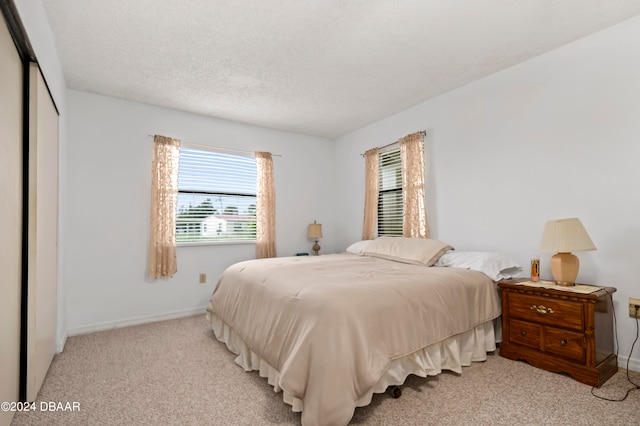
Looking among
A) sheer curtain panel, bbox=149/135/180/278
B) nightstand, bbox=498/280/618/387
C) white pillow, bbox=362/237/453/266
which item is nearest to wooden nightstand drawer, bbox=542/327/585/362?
nightstand, bbox=498/280/618/387

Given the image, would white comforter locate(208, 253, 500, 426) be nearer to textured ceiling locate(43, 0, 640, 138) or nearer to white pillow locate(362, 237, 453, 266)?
white pillow locate(362, 237, 453, 266)

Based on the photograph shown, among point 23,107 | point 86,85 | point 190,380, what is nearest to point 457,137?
point 190,380

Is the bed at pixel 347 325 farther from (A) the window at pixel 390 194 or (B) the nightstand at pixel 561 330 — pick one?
(A) the window at pixel 390 194

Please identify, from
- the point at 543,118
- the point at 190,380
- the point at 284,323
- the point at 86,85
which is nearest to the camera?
the point at 284,323

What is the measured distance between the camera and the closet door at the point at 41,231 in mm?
1849

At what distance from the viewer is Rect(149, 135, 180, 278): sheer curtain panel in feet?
12.1

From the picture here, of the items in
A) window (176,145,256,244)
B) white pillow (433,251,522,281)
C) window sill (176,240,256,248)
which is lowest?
white pillow (433,251,522,281)

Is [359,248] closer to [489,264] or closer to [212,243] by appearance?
[489,264]

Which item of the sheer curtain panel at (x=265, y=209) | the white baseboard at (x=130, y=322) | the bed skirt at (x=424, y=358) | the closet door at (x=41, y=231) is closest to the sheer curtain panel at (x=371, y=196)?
the sheer curtain panel at (x=265, y=209)

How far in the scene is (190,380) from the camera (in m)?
2.21

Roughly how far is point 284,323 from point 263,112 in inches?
113

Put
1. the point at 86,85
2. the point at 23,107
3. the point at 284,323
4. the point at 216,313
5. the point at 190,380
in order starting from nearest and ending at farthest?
1. the point at 23,107
2. the point at 284,323
3. the point at 190,380
4. the point at 216,313
5. the point at 86,85

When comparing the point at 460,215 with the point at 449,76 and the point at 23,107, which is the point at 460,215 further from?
the point at 23,107

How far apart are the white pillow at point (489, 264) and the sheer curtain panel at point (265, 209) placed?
240 cm
